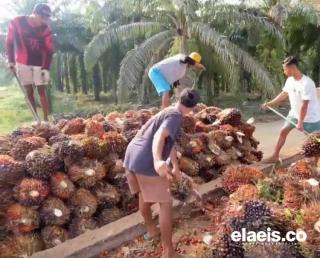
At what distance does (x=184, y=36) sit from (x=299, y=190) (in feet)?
38.9

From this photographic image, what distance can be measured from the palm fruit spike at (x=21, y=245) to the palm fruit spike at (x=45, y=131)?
4.18 feet

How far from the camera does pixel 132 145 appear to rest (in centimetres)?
405

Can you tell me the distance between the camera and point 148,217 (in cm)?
433

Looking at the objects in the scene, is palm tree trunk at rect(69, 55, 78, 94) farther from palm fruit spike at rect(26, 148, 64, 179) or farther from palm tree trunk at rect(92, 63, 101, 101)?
palm fruit spike at rect(26, 148, 64, 179)

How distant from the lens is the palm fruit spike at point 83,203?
478 cm

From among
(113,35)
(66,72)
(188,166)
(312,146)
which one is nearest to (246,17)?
(113,35)

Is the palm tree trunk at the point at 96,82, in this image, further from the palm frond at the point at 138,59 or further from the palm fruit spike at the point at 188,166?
the palm fruit spike at the point at 188,166

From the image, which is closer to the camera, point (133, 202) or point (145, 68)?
point (133, 202)

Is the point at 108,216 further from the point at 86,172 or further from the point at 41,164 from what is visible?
the point at 41,164

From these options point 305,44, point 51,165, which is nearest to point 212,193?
point 51,165

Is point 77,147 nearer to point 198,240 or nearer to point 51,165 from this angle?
point 51,165

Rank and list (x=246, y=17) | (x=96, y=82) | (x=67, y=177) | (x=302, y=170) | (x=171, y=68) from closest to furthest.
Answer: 1. (x=302, y=170)
2. (x=67, y=177)
3. (x=171, y=68)
4. (x=246, y=17)
5. (x=96, y=82)

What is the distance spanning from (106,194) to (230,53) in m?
9.94

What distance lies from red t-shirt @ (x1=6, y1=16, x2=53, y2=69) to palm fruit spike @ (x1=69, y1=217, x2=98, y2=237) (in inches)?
115
